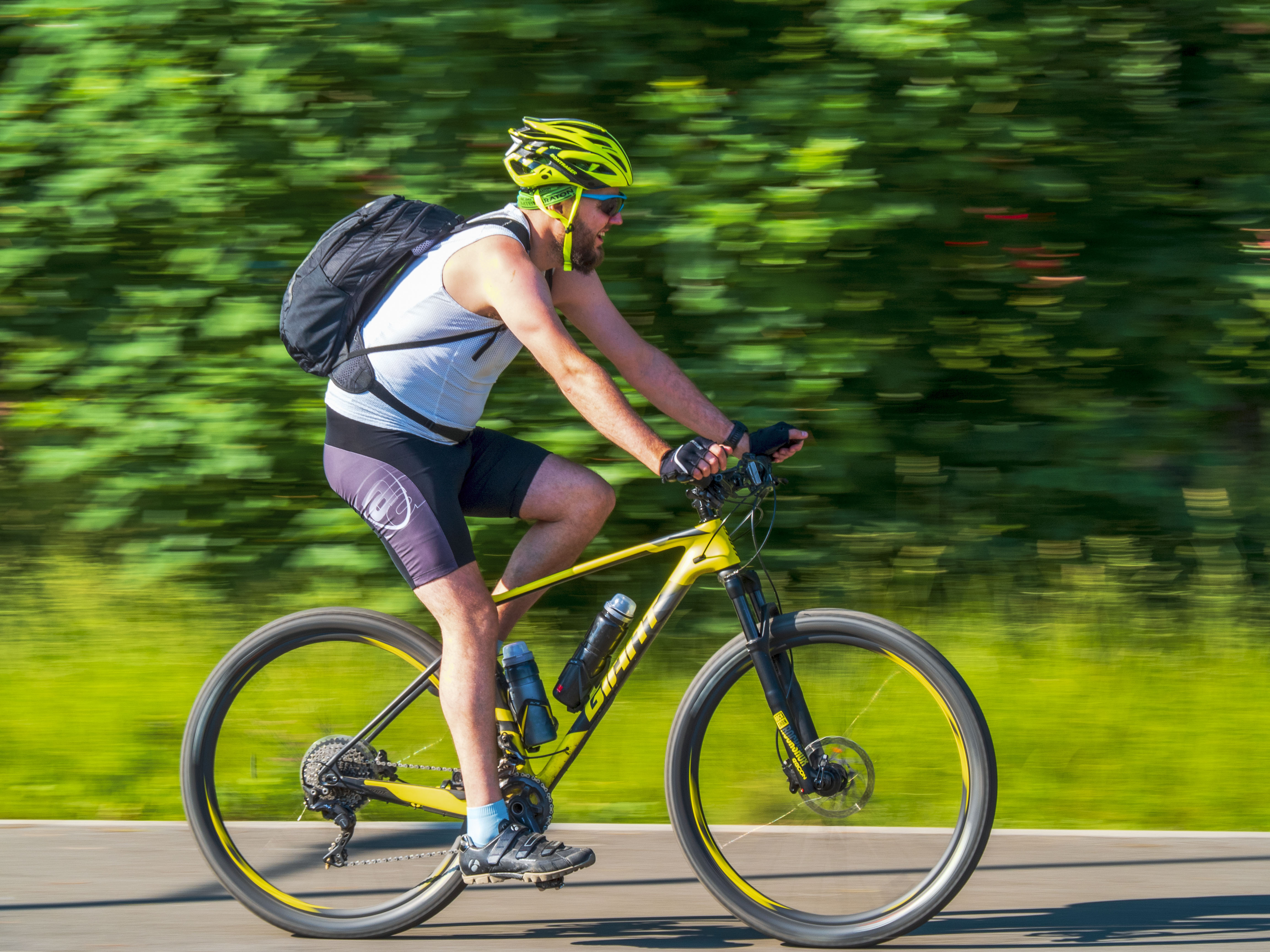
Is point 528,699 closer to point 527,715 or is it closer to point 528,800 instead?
point 527,715

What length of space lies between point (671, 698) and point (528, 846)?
1760 millimetres

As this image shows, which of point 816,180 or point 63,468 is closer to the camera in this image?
point 816,180

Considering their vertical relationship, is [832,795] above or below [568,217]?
below

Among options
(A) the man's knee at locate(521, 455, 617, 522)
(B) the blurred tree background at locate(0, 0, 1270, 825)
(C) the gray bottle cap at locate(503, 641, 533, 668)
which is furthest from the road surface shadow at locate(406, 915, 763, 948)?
(B) the blurred tree background at locate(0, 0, 1270, 825)

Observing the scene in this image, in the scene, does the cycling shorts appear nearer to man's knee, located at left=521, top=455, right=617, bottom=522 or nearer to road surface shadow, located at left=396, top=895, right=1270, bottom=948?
man's knee, located at left=521, top=455, right=617, bottom=522

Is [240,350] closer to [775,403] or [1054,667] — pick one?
[775,403]

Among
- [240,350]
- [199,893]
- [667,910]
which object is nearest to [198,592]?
[240,350]

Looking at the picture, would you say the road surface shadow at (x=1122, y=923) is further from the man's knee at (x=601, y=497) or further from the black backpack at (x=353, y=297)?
the black backpack at (x=353, y=297)

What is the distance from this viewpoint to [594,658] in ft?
11.9

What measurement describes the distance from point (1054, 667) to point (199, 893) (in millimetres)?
3273

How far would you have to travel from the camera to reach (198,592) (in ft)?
19.6

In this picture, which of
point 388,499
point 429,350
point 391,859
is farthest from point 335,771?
point 429,350

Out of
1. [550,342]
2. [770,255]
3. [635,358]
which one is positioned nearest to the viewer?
[550,342]

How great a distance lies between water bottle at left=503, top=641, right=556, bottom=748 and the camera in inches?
141
